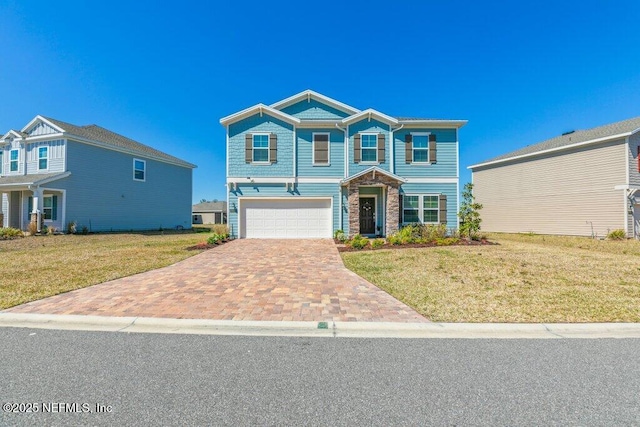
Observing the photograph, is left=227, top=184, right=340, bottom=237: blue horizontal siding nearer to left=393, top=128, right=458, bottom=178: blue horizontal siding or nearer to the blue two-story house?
the blue two-story house

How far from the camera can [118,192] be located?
67.9 feet

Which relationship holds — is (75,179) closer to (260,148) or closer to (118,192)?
(118,192)

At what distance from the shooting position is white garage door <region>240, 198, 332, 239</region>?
1580 centimetres

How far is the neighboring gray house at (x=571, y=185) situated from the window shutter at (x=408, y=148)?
34.8ft

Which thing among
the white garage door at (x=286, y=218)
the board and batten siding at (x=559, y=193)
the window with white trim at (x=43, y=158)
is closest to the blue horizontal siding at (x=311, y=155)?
the white garage door at (x=286, y=218)

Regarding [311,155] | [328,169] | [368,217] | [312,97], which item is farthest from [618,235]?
[312,97]

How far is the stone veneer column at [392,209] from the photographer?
14906 millimetres

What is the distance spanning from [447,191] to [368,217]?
4586 mm

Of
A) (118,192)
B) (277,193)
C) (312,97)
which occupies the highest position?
(312,97)

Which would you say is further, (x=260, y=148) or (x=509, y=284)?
(x=260, y=148)

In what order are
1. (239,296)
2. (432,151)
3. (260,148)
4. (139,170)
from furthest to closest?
1. (139,170)
2. (432,151)
3. (260,148)
4. (239,296)

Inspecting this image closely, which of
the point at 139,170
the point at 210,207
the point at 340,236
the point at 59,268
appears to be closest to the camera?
the point at 59,268

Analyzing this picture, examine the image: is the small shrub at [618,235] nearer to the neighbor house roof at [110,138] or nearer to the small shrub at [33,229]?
the neighbor house roof at [110,138]

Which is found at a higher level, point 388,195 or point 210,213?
point 388,195
